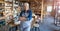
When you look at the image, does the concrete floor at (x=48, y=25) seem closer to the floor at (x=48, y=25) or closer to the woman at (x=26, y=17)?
the floor at (x=48, y=25)

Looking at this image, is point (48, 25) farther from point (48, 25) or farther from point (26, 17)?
point (26, 17)

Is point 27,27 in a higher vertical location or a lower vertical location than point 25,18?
lower

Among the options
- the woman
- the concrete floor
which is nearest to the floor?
the concrete floor

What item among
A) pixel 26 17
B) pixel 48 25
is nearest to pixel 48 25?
pixel 48 25

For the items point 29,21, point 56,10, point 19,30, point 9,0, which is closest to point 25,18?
point 29,21

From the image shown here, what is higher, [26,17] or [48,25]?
[26,17]

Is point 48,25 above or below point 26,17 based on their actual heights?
below

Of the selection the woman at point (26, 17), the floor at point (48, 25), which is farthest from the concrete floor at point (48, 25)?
the woman at point (26, 17)

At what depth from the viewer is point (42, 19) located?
1920 mm

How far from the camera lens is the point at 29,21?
6.31 feet

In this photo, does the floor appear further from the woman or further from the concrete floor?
the woman

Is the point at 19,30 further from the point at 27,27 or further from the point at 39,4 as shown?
the point at 39,4

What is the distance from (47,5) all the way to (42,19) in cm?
25

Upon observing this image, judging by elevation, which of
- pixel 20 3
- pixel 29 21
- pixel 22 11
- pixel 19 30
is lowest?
pixel 19 30
